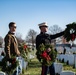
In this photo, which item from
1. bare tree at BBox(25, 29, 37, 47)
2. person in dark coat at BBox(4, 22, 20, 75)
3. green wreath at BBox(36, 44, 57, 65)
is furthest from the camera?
bare tree at BBox(25, 29, 37, 47)

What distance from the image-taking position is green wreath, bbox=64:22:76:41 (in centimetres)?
1106

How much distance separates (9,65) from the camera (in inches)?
416

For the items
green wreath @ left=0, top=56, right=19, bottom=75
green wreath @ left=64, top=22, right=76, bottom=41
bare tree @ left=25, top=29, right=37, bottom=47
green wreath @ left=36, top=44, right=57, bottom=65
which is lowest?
green wreath @ left=0, top=56, right=19, bottom=75

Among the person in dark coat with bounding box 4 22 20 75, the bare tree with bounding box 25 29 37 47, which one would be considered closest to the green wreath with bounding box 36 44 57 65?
the person in dark coat with bounding box 4 22 20 75

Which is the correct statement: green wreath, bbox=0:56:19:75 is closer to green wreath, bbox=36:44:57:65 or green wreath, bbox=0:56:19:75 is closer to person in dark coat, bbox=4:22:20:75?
person in dark coat, bbox=4:22:20:75

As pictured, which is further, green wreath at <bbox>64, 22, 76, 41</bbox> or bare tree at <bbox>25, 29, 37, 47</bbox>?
bare tree at <bbox>25, 29, 37, 47</bbox>

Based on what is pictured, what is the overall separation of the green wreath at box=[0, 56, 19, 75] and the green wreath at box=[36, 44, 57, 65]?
32.2 inches

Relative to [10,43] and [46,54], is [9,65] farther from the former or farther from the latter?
[46,54]

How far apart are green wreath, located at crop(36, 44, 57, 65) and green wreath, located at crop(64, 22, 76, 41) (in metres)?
0.88

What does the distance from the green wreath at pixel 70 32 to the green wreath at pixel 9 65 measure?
2.04 metres

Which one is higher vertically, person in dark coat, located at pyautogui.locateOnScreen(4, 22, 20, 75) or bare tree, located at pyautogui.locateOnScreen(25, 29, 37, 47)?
bare tree, located at pyautogui.locateOnScreen(25, 29, 37, 47)

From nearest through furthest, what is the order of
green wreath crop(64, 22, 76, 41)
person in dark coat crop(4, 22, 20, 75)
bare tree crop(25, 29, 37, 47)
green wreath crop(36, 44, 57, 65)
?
person in dark coat crop(4, 22, 20, 75) → green wreath crop(36, 44, 57, 65) → green wreath crop(64, 22, 76, 41) → bare tree crop(25, 29, 37, 47)

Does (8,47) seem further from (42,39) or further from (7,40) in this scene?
(42,39)

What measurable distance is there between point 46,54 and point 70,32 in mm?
1278
